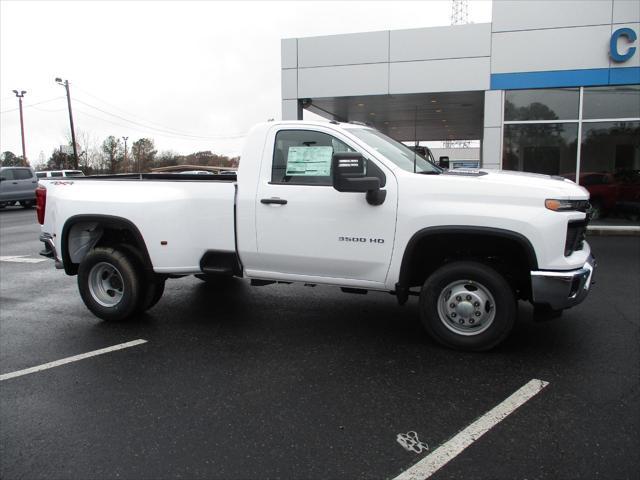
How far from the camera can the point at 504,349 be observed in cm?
468

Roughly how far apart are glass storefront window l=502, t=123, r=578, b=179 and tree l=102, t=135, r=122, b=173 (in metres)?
46.7

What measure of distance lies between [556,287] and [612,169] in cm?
1031

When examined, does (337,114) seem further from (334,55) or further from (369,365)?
(369,365)

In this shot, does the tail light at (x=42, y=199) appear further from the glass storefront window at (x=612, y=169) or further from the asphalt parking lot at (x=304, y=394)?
the glass storefront window at (x=612, y=169)

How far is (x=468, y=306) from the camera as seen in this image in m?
4.51

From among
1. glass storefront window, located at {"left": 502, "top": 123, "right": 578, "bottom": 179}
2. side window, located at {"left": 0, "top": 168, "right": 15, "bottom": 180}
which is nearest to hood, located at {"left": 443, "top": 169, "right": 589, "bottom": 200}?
glass storefront window, located at {"left": 502, "top": 123, "right": 578, "bottom": 179}

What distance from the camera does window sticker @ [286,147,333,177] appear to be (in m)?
4.90

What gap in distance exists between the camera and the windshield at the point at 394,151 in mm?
4902

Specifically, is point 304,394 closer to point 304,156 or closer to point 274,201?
point 274,201

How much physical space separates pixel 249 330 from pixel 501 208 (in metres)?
2.70

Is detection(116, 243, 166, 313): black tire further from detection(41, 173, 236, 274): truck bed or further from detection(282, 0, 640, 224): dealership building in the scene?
detection(282, 0, 640, 224): dealership building

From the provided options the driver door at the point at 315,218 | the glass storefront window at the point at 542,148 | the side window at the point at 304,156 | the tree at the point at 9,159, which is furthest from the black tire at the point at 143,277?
the tree at the point at 9,159

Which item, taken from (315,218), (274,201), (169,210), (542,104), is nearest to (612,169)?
(542,104)

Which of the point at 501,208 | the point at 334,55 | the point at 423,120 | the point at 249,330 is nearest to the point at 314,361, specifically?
the point at 249,330
